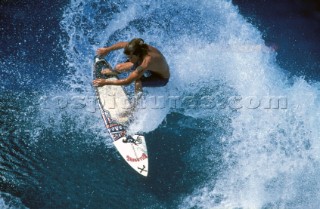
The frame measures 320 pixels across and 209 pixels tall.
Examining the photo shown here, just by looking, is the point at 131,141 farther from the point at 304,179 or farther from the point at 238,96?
the point at 304,179

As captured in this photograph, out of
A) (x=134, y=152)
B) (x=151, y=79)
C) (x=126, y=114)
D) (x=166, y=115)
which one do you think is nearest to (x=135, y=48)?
(x=151, y=79)

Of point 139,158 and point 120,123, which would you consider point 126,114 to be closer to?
point 120,123

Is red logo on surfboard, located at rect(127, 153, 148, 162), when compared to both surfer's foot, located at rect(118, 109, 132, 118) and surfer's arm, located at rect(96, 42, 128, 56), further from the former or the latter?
surfer's arm, located at rect(96, 42, 128, 56)

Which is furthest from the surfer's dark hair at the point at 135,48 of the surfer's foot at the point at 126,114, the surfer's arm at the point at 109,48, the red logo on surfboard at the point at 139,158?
the red logo on surfboard at the point at 139,158

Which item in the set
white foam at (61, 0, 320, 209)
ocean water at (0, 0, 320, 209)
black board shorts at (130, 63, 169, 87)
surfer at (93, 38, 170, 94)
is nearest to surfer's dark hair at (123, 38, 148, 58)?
surfer at (93, 38, 170, 94)

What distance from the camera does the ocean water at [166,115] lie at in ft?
21.3

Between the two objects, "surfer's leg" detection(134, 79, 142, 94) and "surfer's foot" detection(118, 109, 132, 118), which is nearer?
"surfer's leg" detection(134, 79, 142, 94)

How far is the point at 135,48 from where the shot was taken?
5219 millimetres

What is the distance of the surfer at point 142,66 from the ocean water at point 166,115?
0.78 metres

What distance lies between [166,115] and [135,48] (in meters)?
2.40

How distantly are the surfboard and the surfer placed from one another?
1.57 feet

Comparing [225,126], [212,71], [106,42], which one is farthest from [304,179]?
Result: [106,42]

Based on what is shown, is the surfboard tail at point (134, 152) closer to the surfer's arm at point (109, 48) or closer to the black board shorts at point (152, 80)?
the black board shorts at point (152, 80)

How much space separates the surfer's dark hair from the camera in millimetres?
5195
